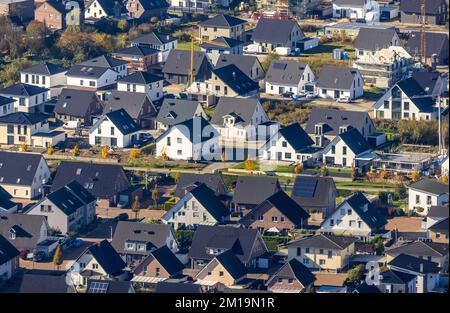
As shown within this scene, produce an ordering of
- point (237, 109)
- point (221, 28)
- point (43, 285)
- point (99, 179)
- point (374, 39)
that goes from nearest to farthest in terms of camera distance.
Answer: point (43, 285)
point (99, 179)
point (237, 109)
point (374, 39)
point (221, 28)

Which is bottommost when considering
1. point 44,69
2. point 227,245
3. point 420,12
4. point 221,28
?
point 227,245

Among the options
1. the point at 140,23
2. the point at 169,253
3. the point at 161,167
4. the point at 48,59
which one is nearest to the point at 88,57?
the point at 48,59

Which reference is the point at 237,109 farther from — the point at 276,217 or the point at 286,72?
the point at 276,217

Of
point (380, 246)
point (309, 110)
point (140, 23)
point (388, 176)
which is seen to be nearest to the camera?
point (380, 246)

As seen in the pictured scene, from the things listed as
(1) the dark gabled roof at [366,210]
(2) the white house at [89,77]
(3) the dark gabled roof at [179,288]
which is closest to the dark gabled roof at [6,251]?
(3) the dark gabled roof at [179,288]

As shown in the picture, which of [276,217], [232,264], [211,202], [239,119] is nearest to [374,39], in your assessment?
[239,119]

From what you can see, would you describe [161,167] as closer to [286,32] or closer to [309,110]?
[309,110]
